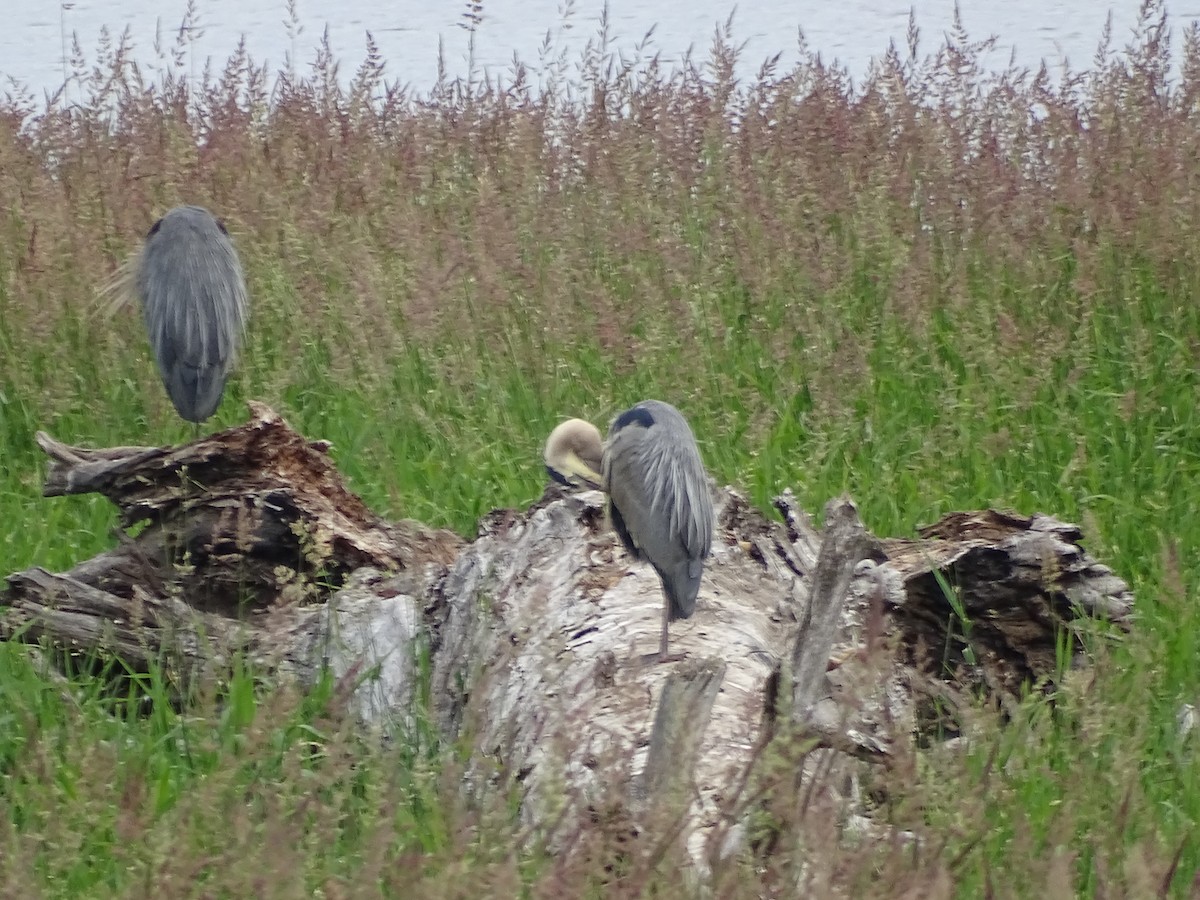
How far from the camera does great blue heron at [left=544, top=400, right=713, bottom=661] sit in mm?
3090

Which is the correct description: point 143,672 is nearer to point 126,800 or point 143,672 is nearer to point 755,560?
point 755,560

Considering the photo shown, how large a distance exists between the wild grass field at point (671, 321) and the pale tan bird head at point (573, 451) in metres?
0.16

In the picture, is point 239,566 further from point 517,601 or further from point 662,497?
point 662,497

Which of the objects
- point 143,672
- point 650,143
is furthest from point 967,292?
point 143,672

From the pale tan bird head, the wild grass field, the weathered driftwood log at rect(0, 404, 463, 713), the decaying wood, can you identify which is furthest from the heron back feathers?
the decaying wood

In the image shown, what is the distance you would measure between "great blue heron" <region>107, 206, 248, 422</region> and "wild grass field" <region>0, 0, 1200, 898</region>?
188 millimetres

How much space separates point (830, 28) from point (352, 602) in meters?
7.76

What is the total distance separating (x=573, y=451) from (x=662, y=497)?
94 cm

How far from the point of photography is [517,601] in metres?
3.19

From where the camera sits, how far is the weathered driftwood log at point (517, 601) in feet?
9.20

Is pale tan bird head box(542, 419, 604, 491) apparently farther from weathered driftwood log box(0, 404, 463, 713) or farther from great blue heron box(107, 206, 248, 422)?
great blue heron box(107, 206, 248, 422)

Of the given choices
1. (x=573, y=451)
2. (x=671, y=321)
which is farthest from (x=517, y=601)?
(x=671, y=321)

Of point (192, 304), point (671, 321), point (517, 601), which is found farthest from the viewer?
point (671, 321)

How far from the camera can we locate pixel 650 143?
20.0 feet
